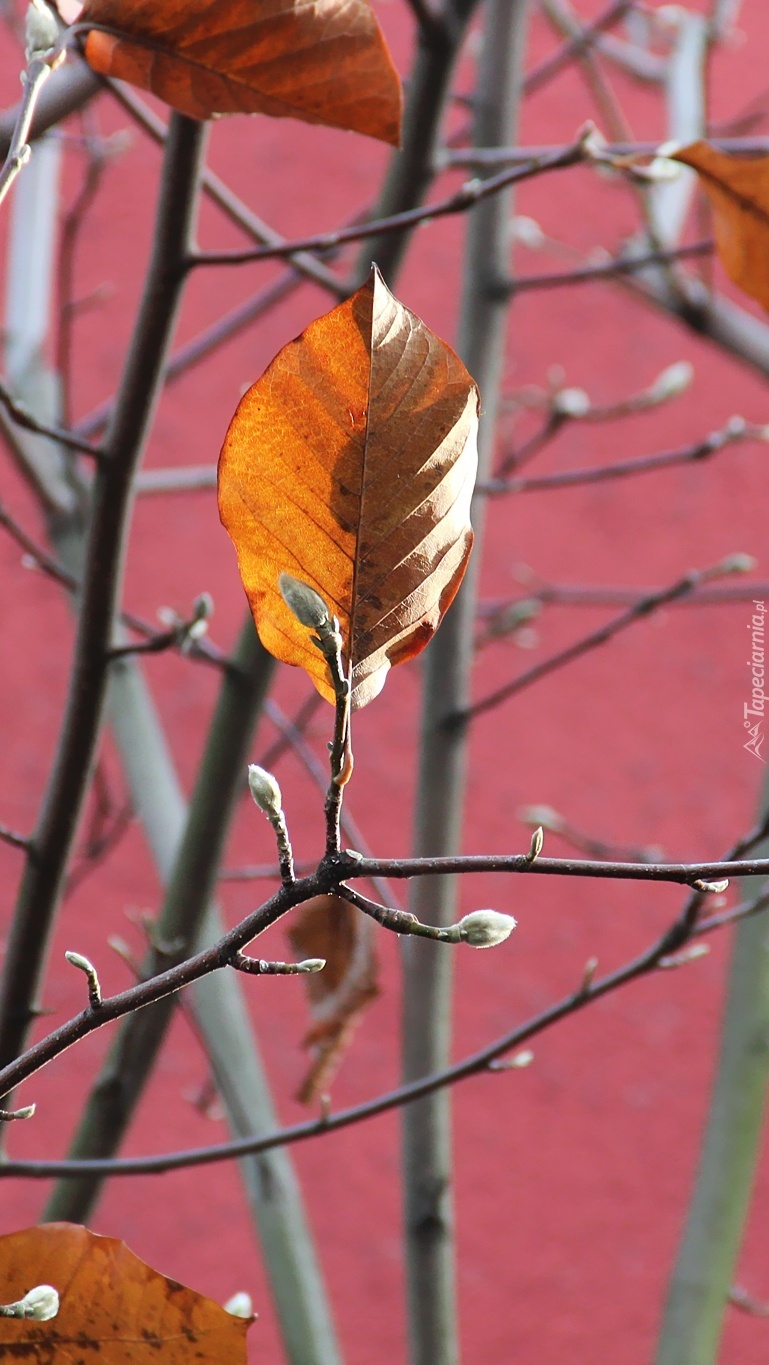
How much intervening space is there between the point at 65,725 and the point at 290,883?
0.22 meters

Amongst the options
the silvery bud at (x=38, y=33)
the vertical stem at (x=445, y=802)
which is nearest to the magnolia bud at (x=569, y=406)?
the vertical stem at (x=445, y=802)

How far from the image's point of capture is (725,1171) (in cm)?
55

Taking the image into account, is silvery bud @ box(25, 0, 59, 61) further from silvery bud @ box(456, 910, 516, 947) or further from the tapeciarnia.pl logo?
the tapeciarnia.pl logo

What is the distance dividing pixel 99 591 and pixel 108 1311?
205 millimetres

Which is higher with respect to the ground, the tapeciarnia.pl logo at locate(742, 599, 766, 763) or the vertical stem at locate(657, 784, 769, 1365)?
the tapeciarnia.pl logo at locate(742, 599, 766, 763)

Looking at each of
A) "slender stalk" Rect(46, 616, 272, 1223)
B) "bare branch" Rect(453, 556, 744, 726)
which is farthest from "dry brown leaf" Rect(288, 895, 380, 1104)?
"bare branch" Rect(453, 556, 744, 726)

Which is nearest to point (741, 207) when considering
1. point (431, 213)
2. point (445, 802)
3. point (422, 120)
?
point (431, 213)

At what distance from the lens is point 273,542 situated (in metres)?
0.18

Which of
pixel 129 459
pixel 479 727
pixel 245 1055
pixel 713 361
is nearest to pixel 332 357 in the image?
pixel 129 459

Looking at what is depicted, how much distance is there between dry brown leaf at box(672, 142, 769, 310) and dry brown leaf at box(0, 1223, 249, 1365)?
265 millimetres

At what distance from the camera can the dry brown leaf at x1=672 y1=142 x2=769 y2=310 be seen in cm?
31

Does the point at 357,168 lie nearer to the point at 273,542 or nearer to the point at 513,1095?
the point at 513,1095

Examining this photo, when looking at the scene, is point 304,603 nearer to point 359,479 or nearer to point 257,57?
point 359,479

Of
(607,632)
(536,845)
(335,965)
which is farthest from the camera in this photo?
(607,632)
